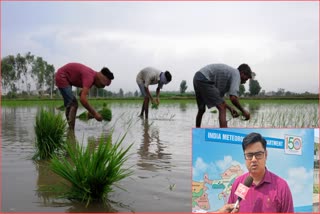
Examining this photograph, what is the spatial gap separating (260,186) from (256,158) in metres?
0.15

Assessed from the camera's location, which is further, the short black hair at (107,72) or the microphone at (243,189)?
the short black hair at (107,72)

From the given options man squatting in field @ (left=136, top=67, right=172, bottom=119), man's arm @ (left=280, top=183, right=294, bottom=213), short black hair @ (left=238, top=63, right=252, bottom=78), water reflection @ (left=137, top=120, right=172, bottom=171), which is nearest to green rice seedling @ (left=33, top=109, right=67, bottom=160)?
water reflection @ (left=137, top=120, right=172, bottom=171)

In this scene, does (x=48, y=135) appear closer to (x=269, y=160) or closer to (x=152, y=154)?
(x=152, y=154)

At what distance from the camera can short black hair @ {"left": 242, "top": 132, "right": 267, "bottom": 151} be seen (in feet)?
6.51

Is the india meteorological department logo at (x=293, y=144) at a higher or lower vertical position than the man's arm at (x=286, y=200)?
higher

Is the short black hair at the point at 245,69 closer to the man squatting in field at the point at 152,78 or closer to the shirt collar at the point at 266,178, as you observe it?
the shirt collar at the point at 266,178

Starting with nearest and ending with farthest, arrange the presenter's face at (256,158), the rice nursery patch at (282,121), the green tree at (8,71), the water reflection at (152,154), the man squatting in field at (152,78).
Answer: the presenter's face at (256,158)
the water reflection at (152,154)
the rice nursery patch at (282,121)
the man squatting in field at (152,78)
the green tree at (8,71)

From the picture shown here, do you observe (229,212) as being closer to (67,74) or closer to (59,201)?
(59,201)

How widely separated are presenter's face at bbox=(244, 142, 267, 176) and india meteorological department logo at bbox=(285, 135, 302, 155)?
0.14 metres

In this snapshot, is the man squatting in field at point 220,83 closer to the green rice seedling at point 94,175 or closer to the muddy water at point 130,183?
the muddy water at point 130,183

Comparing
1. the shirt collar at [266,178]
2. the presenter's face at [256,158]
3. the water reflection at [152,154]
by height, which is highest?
the presenter's face at [256,158]

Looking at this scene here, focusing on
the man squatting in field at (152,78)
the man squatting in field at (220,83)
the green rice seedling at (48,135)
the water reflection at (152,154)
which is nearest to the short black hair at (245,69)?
the man squatting in field at (220,83)

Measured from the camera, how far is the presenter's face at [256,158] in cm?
198

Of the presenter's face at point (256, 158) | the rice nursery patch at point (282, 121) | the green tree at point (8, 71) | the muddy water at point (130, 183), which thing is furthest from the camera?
the green tree at point (8, 71)
